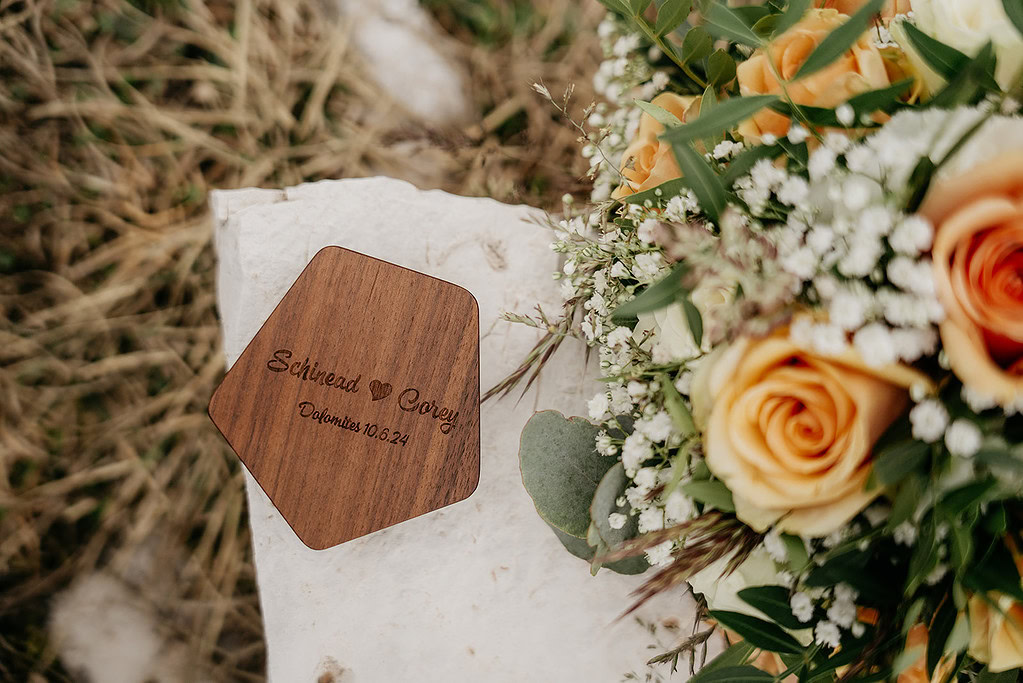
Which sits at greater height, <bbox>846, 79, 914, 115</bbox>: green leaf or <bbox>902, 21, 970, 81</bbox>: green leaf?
<bbox>902, 21, 970, 81</bbox>: green leaf

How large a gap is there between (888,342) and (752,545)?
24cm

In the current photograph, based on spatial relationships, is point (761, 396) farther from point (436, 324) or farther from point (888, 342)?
point (436, 324)

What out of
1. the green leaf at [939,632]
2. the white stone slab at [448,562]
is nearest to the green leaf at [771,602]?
the green leaf at [939,632]

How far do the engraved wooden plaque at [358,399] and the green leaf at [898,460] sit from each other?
49 centimetres

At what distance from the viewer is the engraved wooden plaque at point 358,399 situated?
0.87 meters

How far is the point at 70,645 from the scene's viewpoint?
144 cm

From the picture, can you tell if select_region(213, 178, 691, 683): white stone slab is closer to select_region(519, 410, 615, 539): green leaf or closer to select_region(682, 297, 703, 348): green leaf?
select_region(519, 410, 615, 539): green leaf

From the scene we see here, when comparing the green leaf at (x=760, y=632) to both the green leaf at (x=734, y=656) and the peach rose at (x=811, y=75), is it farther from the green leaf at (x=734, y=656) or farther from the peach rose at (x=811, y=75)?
the peach rose at (x=811, y=75)

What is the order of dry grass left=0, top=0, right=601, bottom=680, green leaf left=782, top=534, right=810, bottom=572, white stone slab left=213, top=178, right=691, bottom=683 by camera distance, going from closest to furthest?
green leaf left=782, top=534, right=810, bottom=572 < white stone slab left=213, top=178, right=691, bottom=683 < dry grass left=0, top=0, right=601, bottom=680

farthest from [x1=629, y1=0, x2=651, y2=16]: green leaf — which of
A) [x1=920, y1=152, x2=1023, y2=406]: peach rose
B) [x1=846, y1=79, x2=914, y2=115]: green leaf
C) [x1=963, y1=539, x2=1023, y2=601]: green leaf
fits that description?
Result: [x1=963, y1=539, x2=1023, y2=601]: green leaf

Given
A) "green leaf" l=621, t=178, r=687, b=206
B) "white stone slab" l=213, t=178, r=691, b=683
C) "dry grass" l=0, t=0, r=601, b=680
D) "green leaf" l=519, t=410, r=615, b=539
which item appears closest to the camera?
"green leaf" l=621, t=178, r=687, b=206

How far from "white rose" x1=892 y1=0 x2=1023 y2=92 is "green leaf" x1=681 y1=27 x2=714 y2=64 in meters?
0.20

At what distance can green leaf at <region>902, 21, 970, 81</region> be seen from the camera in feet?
1.76

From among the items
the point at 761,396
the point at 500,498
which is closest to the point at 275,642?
the point at 500,498
